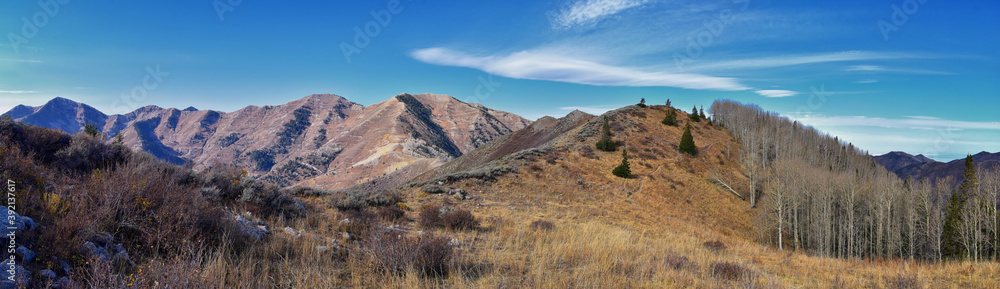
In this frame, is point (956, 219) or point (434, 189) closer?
point (434, 189)

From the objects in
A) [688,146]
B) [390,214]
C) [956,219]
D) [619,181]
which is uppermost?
[688,146]

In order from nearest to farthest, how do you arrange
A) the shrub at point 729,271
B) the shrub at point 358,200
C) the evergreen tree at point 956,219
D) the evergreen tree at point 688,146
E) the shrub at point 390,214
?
the shrub at point 729,271
the shrub at point 390,214
the shrub at point 358,200
the evergreen tree at point 956,219
the evergreen tree at point 688,146

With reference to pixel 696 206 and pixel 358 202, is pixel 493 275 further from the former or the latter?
pixel 696 206

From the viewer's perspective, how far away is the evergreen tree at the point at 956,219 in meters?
32.8

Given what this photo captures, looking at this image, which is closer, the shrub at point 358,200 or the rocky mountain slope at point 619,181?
the shrub at point 358,200

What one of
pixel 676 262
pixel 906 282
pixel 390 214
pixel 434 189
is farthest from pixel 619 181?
pixel 676 262

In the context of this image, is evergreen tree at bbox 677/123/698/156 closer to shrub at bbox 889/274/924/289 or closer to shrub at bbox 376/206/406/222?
shrub at bbox 889/274/924/289

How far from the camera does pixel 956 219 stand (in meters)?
33.4

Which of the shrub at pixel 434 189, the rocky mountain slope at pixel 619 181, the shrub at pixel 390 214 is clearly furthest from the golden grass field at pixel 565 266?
the rocky mountain slope at pixel 619 181

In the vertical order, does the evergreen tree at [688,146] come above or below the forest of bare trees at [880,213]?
above

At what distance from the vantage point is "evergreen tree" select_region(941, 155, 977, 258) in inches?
1289

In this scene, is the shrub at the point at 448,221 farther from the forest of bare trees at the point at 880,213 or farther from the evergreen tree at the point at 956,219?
the evergreen tree at the point at 956,219

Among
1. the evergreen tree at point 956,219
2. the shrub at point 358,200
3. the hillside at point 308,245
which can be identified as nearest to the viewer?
the hillside at point 308,245

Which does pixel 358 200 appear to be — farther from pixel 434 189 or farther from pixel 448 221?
pixel 434 189
